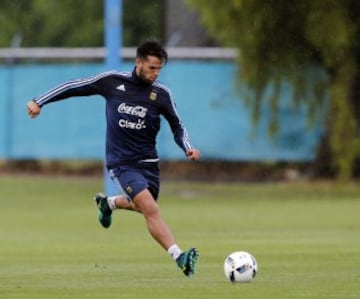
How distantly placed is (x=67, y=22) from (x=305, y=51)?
13115 millimetres

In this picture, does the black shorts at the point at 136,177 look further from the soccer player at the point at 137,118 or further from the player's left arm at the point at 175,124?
the player's left arm at the point at 175,124

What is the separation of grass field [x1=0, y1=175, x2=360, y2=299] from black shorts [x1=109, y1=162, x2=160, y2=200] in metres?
0.88

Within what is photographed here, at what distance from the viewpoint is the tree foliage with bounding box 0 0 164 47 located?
40.8m

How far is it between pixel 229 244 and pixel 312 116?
1389 cm

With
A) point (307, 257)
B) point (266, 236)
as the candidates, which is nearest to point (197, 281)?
point (307, 257)

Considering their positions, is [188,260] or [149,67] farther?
[149,67]

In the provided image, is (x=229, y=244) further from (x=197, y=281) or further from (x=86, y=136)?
(x=86, y=136)

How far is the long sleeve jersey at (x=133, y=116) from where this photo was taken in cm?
1373

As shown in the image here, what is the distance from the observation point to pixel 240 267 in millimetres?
12773

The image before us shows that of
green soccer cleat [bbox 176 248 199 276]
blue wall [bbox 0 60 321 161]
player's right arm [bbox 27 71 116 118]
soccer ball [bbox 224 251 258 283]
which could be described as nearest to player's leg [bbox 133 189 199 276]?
green soccer cleat [bbox 176 248 199 276]

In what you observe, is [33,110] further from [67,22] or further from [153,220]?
[67,22]

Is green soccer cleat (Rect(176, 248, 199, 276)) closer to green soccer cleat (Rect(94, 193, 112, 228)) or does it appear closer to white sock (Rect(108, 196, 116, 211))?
white sock (Rect(108, 196, 116, 211))

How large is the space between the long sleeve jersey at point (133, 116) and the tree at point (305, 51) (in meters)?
15.7

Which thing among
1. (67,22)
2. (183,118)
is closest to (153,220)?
(183,118)
